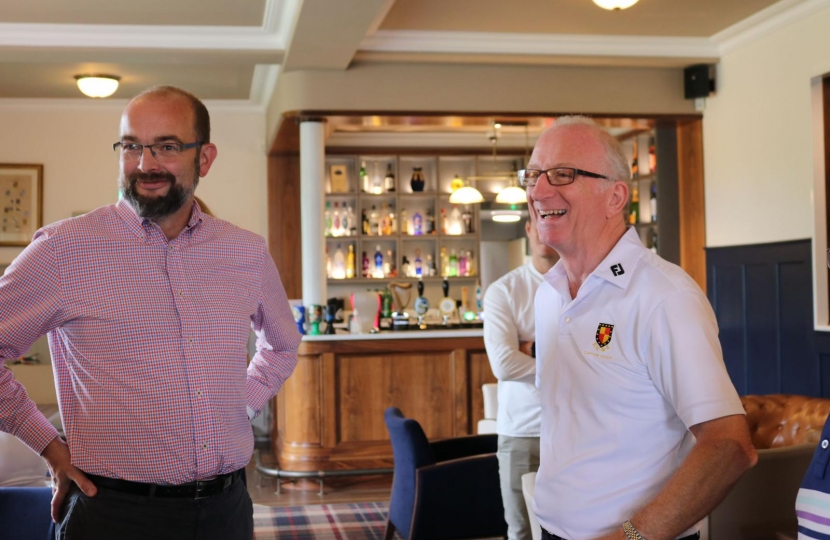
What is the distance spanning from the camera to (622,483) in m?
1.69

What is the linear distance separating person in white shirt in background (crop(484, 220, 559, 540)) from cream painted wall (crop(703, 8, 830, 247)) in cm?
342

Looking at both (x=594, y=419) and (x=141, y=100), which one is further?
(x=141, y=100)

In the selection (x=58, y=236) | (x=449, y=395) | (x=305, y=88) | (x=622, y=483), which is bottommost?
(x=449, y=395)

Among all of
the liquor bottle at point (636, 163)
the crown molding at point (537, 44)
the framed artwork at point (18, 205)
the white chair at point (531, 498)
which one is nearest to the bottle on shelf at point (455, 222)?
the liquor bottle at point (636, 163)

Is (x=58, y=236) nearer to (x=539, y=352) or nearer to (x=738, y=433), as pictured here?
(x=539, y=352)

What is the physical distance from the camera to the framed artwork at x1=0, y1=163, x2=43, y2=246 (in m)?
9.45

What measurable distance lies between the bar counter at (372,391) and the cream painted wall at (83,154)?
123 inches

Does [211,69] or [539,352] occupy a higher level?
[211,69]

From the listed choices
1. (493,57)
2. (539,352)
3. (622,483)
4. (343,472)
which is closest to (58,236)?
(539,352)

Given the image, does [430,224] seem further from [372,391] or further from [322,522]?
[322,522]

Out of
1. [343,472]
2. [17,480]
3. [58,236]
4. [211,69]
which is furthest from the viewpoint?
[211,69]

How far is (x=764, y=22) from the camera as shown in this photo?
677 centimetres

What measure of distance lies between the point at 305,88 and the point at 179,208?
17.8 feet

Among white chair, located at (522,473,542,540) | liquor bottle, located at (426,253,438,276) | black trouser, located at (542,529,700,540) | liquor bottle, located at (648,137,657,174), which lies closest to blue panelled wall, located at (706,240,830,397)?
liquor bottle, located at (648,137,657,174)
